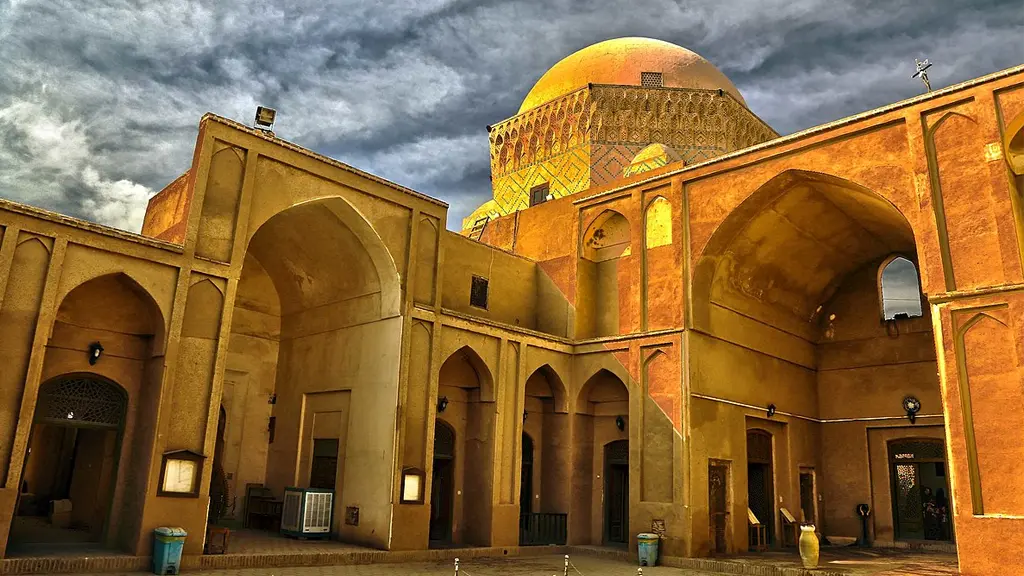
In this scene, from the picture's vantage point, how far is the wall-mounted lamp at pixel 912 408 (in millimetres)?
16328

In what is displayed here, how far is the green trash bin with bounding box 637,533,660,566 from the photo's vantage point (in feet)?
43.0

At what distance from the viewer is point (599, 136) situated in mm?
19234

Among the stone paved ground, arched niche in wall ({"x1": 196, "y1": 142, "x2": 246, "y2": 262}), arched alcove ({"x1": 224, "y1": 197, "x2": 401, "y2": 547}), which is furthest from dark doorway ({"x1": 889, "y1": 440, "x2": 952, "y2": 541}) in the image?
arched niche in wall ({"x1": 196, "y1": 142, "x2": 246, "y2": 262})

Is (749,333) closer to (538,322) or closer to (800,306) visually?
(800,306)

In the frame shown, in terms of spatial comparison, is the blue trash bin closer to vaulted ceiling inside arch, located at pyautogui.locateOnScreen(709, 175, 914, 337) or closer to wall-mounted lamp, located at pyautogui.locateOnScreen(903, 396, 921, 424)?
vaulted ceiling inside arch, located at pyautogui.locateOnScreen(709, 175, 914, 337)

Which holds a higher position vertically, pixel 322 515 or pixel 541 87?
pixel 541 87

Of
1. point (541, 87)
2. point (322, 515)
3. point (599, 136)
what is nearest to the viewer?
point (322, 515)

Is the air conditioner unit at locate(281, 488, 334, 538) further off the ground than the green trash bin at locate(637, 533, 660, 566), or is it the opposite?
the air conditioner unit at locate(281, 488, 334, 538)

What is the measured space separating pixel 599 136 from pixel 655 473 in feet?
29.7

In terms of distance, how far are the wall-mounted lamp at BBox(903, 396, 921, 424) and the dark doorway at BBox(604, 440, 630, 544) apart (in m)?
6.35

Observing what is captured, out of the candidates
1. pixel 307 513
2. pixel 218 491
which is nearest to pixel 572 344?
pixel 307 513

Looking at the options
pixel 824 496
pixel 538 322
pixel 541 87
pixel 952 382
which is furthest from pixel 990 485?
pixel 541 87

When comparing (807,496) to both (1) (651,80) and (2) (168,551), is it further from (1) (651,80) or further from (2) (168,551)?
(2) (168,551)

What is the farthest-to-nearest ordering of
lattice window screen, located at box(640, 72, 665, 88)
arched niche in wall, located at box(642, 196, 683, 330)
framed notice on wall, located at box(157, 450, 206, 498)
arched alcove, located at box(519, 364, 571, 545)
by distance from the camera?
1. lattice window screen, located at box(640, 72, 665, 88)
2. arched alcove, located at box(519, 364, 571, 545)
3. arched niche in wall, located at box(642, 196, 683, 330)
4. framed notice on wall, located at box(157, 450, 206, 498)
